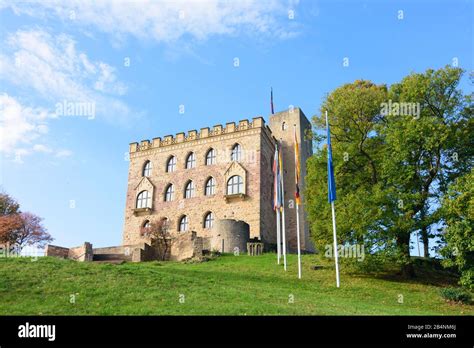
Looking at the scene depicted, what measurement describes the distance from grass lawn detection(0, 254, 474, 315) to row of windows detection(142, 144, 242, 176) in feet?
62.9

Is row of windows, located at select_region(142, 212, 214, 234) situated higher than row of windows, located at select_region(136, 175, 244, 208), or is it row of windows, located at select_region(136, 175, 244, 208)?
row of windows, located at select_region(136, 175, 244, 208)

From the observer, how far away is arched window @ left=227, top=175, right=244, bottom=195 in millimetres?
39969

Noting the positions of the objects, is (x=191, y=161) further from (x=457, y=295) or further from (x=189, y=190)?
(x=457, y=295)

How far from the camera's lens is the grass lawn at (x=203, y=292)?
38.9 feet

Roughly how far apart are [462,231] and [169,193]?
95.8 ft

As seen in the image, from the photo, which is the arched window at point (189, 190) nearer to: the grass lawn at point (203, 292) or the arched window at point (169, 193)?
the arched window at point (169, 193)

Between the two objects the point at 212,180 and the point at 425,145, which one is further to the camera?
the point at 212,180

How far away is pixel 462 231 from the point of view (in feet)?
60.5

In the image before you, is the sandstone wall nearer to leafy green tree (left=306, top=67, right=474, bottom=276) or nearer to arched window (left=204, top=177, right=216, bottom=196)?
arched window (left=204, top=177, right=216, bottom=196)

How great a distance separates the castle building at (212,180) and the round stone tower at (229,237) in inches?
205

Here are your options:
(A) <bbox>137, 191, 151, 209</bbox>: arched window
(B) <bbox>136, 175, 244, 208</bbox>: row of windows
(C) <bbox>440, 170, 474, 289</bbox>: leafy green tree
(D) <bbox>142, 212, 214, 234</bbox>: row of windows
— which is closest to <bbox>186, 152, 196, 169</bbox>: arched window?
(B) <bbox>136, 175, 244, 208</bbox>: row of windows

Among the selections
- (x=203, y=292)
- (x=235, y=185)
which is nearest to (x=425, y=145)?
(x=203, y=292)
